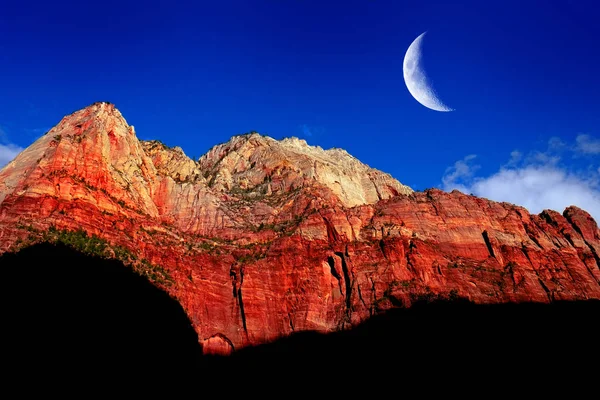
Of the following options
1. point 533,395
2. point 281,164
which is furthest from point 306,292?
point 281,164

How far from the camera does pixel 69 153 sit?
67.9 meters

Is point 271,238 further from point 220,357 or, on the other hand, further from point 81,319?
point 81,319

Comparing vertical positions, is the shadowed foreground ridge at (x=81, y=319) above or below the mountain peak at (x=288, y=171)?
below

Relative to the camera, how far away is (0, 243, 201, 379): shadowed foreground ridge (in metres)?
40.4

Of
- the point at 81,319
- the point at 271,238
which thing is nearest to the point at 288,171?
the point at 271,238

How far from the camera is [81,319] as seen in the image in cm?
4500

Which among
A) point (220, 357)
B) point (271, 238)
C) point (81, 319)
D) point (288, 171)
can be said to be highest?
point (288, 171)

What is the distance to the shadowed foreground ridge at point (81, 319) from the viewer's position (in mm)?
40438

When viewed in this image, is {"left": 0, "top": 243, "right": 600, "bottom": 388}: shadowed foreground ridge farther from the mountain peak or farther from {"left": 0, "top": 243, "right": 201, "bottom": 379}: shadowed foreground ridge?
the mountain peak

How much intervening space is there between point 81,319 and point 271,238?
37610mm

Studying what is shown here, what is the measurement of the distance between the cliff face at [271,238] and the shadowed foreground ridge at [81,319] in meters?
4.09

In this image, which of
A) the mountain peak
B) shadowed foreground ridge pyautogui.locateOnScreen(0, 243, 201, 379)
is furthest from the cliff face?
shadowed foreground ridge pyautogui.locateOnScreen(0, 243, 201, 379)

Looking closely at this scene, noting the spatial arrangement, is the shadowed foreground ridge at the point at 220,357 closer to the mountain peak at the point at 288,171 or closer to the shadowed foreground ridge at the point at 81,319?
the shadowed foreground ridge at the point at 81,319

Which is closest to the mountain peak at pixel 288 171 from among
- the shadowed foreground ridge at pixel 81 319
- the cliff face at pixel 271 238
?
the cliff face at pixel 271 238
